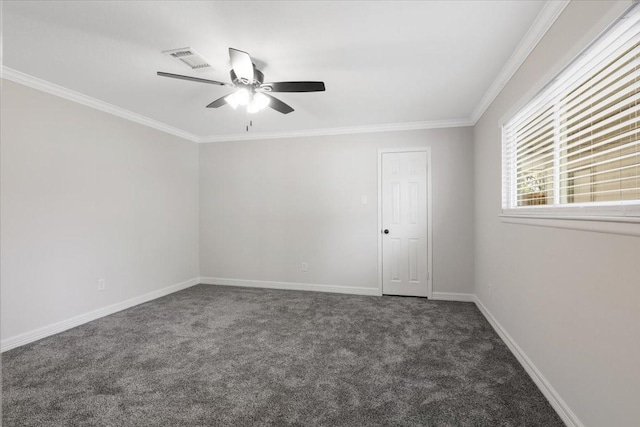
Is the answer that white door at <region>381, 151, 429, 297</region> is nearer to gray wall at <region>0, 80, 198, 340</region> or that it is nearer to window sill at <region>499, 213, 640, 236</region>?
window sill at <region>499, 213, 640, 236</region>

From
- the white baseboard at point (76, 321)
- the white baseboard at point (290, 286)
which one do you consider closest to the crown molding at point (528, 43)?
the white baseboard at point (290, 286)

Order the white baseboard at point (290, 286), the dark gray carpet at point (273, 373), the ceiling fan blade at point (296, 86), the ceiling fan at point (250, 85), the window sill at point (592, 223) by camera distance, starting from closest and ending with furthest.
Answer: the window sill at point (592, 223) < the dark gray carpet at point (273, 373) < the ceiling fan at point (250, 85) < the ceiling fan blade at point (296, 86) < the white baseboard at point (290, 286)

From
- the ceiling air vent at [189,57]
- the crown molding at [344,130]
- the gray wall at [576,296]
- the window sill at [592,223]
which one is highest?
the ceiling air vent at [189,57]

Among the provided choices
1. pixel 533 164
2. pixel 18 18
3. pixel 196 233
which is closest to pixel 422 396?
pixel 533 164

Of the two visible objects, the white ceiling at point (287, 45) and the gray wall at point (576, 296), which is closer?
the gray wall at point (576, 296)

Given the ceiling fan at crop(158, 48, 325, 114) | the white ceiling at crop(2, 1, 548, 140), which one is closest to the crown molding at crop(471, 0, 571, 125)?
the white ceiling at crop(2, 1, 548, 140)

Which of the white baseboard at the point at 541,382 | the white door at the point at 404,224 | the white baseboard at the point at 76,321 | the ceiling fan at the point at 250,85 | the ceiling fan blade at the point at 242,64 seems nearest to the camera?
the white baseboard at the point at 541,382

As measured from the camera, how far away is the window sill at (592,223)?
5.17ft

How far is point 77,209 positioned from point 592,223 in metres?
4.40

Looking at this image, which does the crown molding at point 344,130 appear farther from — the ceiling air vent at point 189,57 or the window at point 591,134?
the ceiling air vent at point 189,57

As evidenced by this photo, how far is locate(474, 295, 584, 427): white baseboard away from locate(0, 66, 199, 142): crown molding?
470 cm

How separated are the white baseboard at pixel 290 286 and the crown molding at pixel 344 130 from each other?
7.17 feet

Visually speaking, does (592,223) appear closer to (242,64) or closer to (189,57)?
(242,64)

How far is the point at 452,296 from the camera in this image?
14.8 feet
